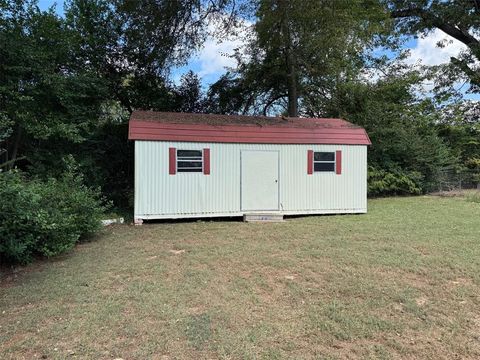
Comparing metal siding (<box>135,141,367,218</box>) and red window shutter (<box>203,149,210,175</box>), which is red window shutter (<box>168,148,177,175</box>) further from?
red window shutter (<box>203,149,210,175</box>)

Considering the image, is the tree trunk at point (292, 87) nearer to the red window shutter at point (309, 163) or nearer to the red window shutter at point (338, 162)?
the red window shutter at point (338, 162)

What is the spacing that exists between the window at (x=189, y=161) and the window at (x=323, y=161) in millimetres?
3249

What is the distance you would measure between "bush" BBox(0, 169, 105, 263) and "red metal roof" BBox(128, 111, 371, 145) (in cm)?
263

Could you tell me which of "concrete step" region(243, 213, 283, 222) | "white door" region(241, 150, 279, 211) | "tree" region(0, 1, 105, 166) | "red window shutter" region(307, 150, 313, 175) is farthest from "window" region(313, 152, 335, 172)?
"tree" region(0, 1, 105, 166)

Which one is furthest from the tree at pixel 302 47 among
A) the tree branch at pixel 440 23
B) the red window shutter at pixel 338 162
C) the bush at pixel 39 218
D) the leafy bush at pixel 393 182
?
the bush at pixel 39 218

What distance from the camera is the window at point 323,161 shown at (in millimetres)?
10562

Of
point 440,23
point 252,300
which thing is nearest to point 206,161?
point 252,300

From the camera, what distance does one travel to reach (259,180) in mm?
10094

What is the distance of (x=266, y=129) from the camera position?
10.5 meters

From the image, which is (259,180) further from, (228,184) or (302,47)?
→ (302,47)

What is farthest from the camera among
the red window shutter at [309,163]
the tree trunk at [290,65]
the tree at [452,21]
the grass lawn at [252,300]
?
the tree at [452,21]

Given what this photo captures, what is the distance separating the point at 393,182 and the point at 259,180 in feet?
27.3

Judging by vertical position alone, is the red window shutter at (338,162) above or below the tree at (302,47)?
below

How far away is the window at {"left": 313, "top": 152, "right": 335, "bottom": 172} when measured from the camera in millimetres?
10562
